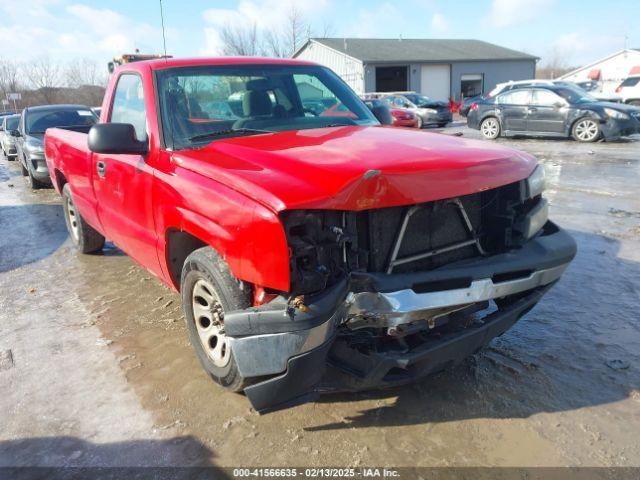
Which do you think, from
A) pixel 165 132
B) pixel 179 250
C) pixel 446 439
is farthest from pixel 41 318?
pixel 446 439

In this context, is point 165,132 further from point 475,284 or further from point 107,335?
point 475,284

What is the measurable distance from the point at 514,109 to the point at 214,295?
14.6m

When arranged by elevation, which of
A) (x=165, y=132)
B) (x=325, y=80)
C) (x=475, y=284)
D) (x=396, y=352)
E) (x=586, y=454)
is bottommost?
(x=586, y=454)

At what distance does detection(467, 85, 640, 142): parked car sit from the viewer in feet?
45.8

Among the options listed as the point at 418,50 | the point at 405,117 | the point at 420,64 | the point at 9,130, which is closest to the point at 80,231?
the point at 9,130

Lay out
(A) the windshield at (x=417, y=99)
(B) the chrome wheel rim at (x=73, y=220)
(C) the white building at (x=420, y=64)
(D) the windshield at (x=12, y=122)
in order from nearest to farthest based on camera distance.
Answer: (B) the chrome wheel rim at (x=73, y=220) → (D) the windshield at (x=12, y=122) → (A) the windshield at (x=417, y=99) → (C) the white building at (x=420, y=64)

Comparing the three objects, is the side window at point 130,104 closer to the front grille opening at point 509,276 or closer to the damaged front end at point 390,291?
the damaged front end at point 390,291

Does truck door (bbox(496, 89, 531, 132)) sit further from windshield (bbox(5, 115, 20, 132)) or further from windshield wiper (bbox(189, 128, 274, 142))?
windshield (bbox(5, 115, 20, 132))

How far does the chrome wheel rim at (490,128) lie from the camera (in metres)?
16.0

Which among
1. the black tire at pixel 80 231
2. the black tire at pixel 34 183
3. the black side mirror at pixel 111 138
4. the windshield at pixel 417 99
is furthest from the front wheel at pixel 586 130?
the black side mirror at pixel 111 138

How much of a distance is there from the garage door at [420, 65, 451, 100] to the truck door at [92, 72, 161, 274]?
3425 centimetres

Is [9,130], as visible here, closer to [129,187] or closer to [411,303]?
[129,187]

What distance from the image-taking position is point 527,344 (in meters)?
3.58

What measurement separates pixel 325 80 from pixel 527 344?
2.53 meters
